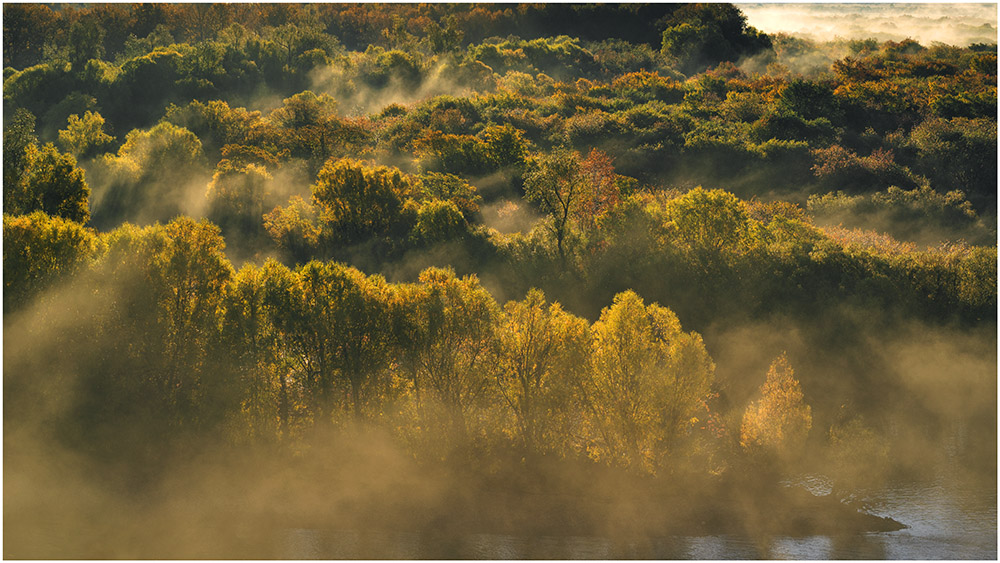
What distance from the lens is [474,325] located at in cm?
4991

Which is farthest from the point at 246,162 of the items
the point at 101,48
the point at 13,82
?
the point at 101,48

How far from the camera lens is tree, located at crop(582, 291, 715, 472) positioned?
48281 mm

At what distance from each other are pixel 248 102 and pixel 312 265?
99753mm

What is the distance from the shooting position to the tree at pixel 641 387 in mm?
48281

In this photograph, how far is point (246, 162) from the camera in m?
90.8

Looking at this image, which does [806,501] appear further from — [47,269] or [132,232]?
[47,269]

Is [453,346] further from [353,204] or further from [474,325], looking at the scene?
[353,204]

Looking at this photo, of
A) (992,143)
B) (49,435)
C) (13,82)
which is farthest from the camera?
(13,82)

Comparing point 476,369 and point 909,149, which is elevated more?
point 909,149

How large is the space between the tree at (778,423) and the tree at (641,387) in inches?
214

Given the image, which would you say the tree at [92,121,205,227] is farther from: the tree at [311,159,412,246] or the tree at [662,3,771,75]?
the tree at [662,3,771,75]

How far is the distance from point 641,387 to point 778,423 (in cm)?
1064

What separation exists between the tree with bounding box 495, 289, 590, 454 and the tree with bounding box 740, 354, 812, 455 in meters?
12.3

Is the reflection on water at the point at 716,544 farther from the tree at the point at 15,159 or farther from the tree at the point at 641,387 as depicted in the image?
the tree at the point at 15,159
